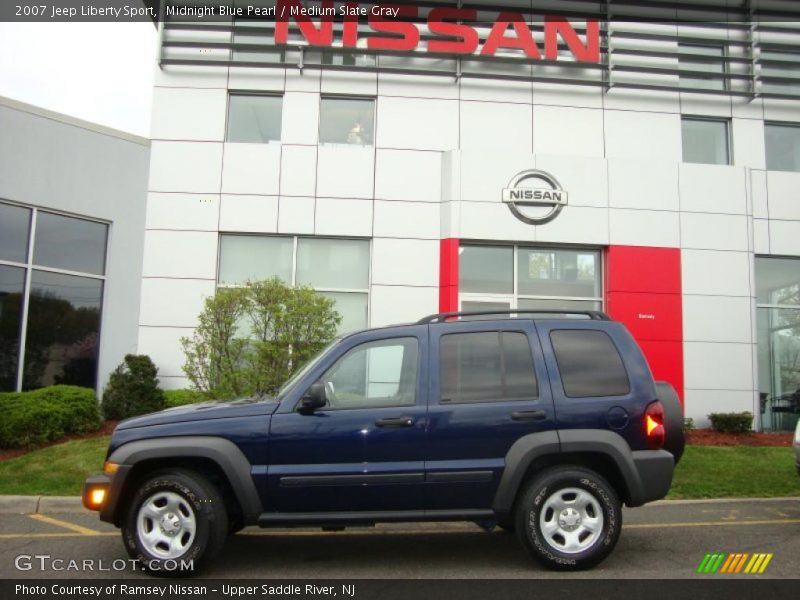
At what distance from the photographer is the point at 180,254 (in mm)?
13461

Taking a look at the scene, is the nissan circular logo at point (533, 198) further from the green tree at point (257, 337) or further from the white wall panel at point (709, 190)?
the green tree at point (257, 337)

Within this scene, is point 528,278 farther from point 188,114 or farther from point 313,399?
point 313,399

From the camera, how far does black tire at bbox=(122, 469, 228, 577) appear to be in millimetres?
4891

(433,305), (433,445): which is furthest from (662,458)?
(433,305)

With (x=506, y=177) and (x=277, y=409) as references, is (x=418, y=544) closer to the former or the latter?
(x=277, y=409)

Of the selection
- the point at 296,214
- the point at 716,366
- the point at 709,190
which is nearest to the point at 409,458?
the point at 296,214

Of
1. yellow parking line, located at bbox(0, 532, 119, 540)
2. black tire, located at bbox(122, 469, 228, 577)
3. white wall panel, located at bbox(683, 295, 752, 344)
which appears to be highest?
white wall panel, located at bbox(683, 295, 752, 344)

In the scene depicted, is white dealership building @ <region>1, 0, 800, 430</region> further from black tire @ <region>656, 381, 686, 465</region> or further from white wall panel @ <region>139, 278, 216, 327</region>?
black tire @ <region>656, 381, 686, 465</region>

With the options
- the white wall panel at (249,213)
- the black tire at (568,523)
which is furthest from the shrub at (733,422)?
the white wall panel at (249,213)

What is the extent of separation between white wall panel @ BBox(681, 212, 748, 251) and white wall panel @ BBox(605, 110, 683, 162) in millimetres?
1392

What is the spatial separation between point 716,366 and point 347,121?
8892 millimetres

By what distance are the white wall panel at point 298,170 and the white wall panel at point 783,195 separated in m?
9.46

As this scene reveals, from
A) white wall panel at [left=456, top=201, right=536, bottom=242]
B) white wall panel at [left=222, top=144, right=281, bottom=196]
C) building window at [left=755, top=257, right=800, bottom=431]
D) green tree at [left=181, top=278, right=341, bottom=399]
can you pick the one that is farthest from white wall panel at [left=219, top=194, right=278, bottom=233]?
building window at [left=755, top=257, right=800, bottom=431]

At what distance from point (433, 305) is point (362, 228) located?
207 cm
